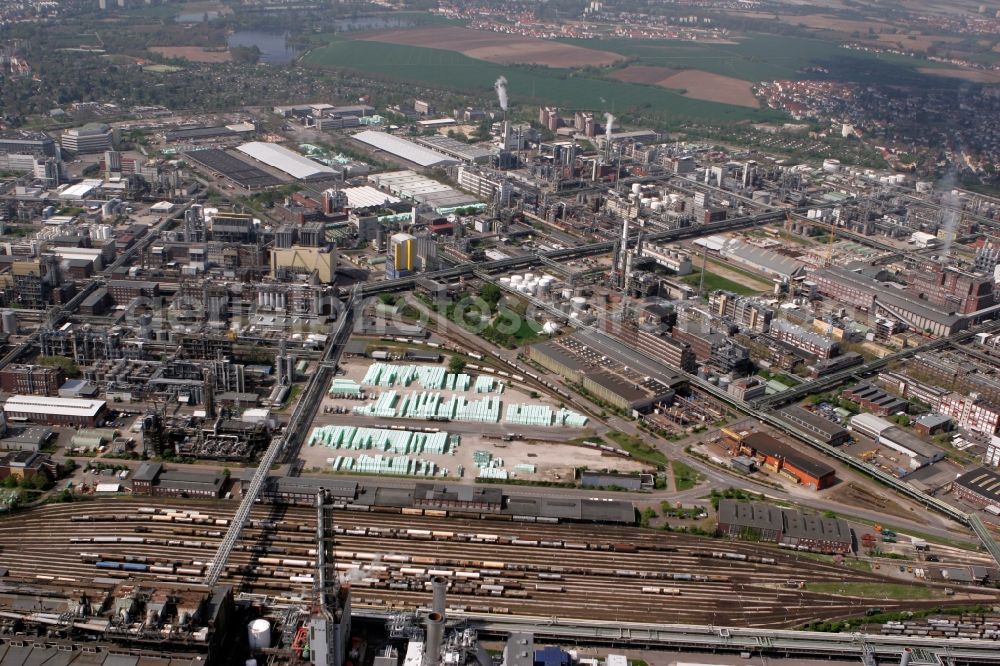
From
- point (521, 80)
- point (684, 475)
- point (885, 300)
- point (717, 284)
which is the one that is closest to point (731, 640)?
point (684, 475)

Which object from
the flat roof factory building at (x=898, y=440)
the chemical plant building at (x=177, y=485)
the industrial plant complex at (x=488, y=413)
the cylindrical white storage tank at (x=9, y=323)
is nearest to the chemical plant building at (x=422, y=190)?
the industrial plant complex at (x=488, y=413)

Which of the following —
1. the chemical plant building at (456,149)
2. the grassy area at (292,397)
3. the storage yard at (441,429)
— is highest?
the chemical plant building at (456,149)

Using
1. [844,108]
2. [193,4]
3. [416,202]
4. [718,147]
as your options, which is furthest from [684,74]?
[193,4]

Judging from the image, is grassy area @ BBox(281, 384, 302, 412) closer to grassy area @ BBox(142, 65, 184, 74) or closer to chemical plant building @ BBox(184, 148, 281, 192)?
chemical plant building @ BBox(184, 148, 281, 192)

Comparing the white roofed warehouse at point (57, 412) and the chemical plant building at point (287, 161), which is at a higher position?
the chemical plant building at point (287, 161)

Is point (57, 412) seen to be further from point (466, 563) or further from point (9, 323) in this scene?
point (466, 563)

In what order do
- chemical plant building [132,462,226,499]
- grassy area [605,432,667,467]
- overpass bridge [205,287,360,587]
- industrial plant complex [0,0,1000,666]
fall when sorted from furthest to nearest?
1. grassy area [605,432,667,467]
2. chemical plant building [132,462,226,499]
3. overpass bridge [205,287,360,587]
4. industrial plant complex [0,0,1000,666]

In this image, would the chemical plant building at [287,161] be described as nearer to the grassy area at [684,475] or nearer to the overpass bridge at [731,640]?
the grassy area at [684,475]

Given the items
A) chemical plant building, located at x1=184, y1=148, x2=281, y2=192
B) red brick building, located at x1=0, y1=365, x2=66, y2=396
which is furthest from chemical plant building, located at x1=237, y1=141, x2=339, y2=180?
red brick building, located at x1=0, y1=365, x2=66, y2=396
